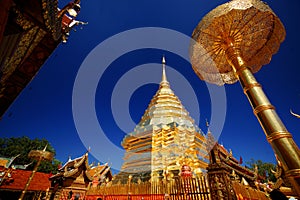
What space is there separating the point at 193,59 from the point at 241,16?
1400 millimetres

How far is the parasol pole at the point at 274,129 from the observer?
1917 millimetres

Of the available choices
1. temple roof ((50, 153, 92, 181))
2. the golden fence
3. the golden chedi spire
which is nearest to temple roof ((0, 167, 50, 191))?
temple roof ((50, 153, 92, 181))

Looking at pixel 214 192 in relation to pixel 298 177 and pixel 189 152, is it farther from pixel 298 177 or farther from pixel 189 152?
pixel 189 152

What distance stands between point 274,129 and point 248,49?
2354 mm

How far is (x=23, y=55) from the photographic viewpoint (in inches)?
123

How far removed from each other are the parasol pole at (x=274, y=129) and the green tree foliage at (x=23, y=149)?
25139 mm

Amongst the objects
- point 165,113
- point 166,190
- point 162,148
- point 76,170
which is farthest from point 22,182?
point 165,113

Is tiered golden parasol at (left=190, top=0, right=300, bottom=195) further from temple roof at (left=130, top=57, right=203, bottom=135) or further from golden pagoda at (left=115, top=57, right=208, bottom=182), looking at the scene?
temple roof at (left=130, top=57, right=203, bottom=135)

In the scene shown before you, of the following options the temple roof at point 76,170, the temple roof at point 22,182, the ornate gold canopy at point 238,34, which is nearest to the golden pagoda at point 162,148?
the temple roof at point 76,170

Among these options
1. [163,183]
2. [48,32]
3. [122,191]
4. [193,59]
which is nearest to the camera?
[48,32]

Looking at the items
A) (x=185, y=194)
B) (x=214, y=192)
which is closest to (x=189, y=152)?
(x=185, y=194)

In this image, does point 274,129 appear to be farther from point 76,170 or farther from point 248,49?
point 76,170

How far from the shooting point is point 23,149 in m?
22.0

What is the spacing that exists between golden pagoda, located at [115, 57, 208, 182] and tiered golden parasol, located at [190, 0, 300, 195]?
299 inches
